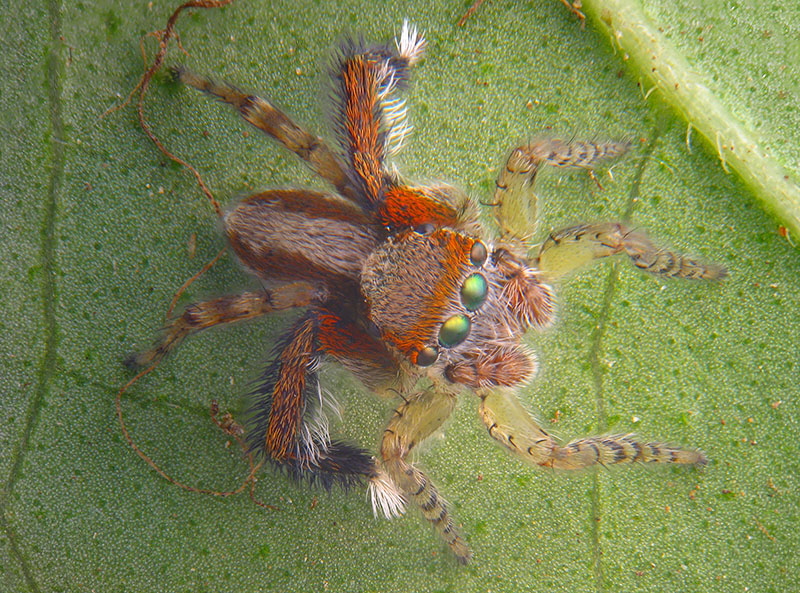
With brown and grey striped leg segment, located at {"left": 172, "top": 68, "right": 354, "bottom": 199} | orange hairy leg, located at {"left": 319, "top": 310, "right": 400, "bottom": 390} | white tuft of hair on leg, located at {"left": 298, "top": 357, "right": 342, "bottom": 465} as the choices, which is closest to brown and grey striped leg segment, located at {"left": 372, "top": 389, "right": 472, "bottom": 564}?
orange hairy leg, located at {"left": 319, "top": 310, "right": 400, "bottom": 390}

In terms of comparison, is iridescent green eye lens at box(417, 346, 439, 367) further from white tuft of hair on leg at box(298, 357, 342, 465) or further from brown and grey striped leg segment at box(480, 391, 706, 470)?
white tuft of hair on leg at box(298, 357, 342, 465)

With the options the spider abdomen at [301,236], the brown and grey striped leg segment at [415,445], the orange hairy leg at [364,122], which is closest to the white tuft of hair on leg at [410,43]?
the orange hairy leg at [364,122]

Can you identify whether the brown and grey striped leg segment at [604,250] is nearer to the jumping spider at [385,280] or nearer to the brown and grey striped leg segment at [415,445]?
the jumping spider at [385,280]

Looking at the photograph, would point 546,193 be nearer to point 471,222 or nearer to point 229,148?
point 471,222

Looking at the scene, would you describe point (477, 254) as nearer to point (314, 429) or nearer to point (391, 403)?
point (391, 403)

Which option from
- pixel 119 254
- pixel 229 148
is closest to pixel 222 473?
pixel 119 254

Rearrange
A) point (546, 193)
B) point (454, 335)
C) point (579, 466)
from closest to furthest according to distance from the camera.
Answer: point (454, 335) < point (579, 466) < point (546, 193)
